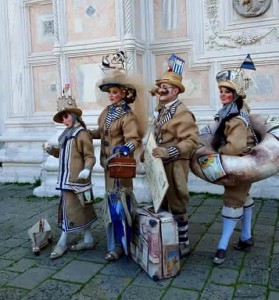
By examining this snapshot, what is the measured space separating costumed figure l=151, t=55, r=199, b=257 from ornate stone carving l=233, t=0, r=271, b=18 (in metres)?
2.42

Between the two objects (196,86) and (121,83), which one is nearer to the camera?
(121,83)

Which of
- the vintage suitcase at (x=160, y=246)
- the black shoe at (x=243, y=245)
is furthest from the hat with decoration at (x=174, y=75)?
the black shoe at (x=243, y=245)

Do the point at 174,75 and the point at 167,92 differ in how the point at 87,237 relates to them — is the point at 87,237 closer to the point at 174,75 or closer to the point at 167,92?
the point at 167,92

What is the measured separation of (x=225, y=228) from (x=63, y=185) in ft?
4.61

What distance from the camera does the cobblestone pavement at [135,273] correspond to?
283 cm

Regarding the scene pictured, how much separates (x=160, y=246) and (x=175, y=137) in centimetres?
88

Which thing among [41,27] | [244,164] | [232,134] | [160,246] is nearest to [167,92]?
[232,134]

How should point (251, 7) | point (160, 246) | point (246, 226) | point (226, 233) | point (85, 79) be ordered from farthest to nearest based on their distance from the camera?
1. point (85, 79)
2. point (251, 7)
3. point (246, 226)
4. point (226, 233)
5. point (160, 246)

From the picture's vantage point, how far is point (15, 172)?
670cm

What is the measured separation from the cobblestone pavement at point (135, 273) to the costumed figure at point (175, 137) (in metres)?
0.40

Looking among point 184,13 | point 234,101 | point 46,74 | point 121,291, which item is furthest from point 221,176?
point 46,74

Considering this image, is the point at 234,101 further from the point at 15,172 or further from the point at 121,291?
the point at 15,172

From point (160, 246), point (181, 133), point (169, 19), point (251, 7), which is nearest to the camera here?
point (160, 246)

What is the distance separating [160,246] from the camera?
9.92 feet
